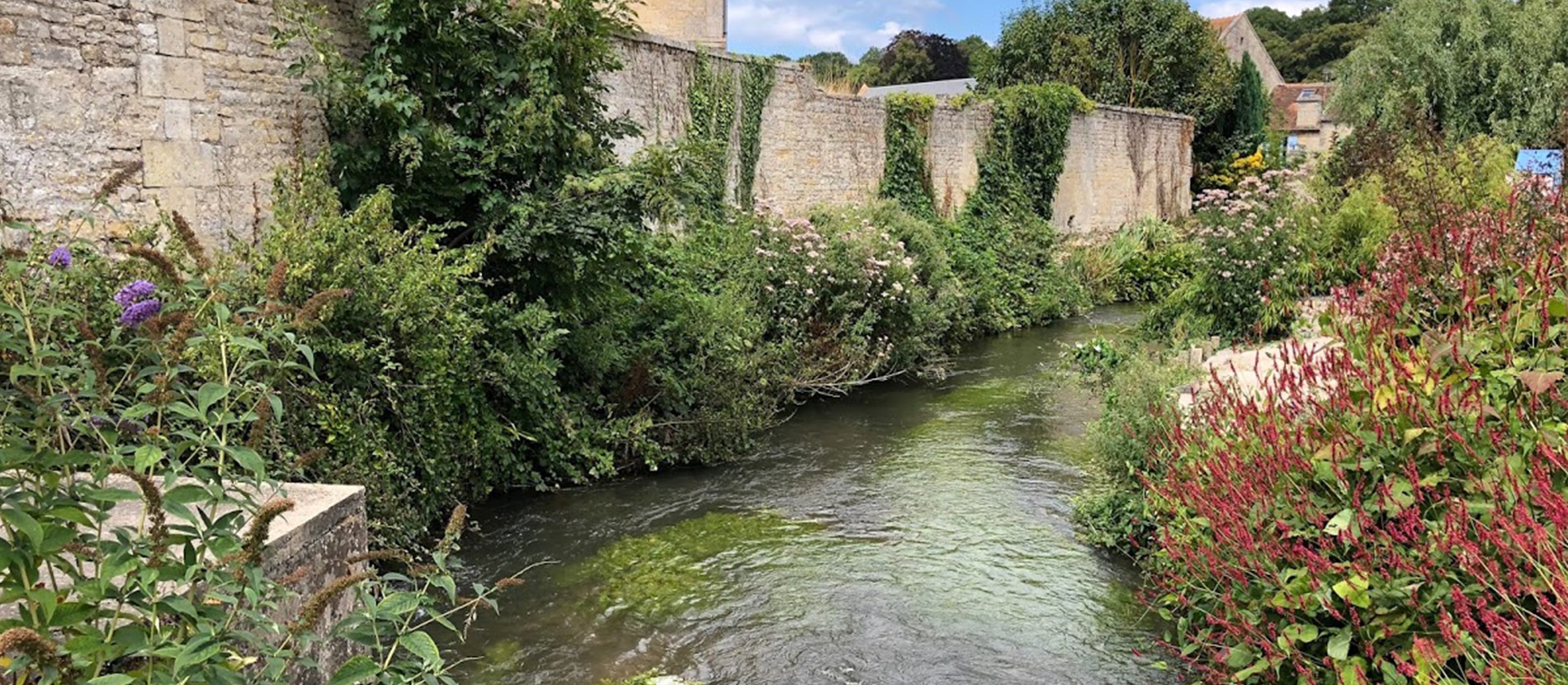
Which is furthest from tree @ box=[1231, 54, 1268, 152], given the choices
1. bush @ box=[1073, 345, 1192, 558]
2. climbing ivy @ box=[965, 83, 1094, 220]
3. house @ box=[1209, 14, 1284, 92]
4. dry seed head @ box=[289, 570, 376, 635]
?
dry seed head @ box=[289, 570, 376, 635]

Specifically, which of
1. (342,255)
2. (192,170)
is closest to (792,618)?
(342,255)

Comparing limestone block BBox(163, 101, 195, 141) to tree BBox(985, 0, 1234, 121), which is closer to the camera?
limestone block BBox(163, 101, 195, 141)

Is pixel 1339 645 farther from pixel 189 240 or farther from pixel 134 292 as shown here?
pixel 134 292

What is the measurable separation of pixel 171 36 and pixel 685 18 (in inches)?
535

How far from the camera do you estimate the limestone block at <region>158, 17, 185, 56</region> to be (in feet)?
18.3

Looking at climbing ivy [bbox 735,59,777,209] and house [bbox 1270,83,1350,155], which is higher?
house [bbox 1270,83,1350,155]

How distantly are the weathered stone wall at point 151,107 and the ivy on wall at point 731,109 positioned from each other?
5.22 m

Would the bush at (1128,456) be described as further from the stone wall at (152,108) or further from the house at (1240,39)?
the house at (1240,39)

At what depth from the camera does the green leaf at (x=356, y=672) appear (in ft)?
6.21

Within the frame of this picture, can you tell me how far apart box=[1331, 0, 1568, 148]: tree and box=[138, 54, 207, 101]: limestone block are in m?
16.9

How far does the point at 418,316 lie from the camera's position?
552cm

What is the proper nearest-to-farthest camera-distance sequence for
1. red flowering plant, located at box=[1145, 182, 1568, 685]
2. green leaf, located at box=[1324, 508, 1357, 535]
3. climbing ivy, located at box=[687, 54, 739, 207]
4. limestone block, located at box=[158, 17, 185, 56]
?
red flowering plant, located at box=[1145, 182, 1568, 685], green leaf, located at box=[1324, 508, 1357, 535], limestone block, located at box=[158, 17, 185, 56], climbing ivy, located at box=[687, 54, 739, 207]

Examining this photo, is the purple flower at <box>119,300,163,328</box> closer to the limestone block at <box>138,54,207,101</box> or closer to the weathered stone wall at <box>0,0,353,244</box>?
the weathered stone wall at <box>0,0,353,244</box>

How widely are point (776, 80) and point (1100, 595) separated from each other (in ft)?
29.8
